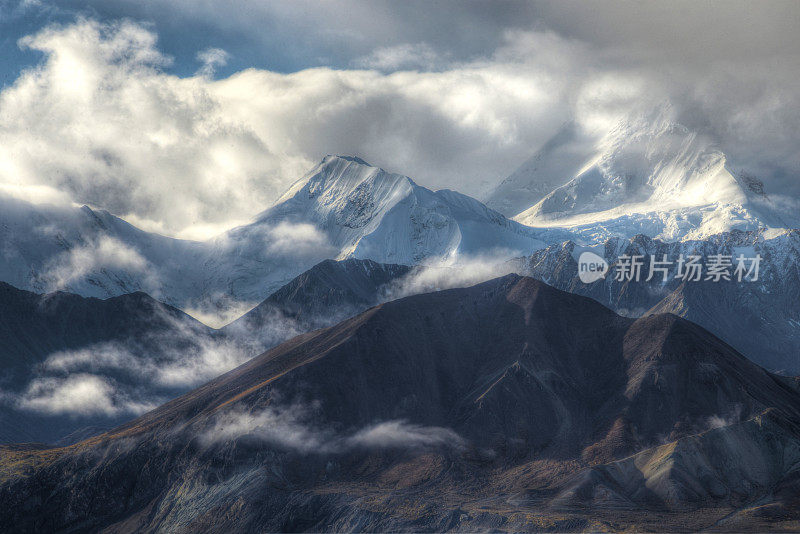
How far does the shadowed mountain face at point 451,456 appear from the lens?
146000 millimetres

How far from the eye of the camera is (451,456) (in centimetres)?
17338

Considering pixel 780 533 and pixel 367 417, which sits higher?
pixel 367 417

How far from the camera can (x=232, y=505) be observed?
157 meters

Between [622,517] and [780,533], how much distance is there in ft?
80.4

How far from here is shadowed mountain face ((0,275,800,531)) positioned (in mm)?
146000

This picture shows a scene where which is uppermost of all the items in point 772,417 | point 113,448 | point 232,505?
point 113,448

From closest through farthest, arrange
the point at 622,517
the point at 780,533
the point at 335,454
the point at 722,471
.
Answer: the point at 780,533
the point at 622,517
the point at 722,471
the point at 335,454

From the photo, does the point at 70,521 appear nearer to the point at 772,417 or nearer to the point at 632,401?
the point at 632,401

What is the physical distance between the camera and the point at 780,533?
125 metres

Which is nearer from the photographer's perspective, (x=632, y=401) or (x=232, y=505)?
(x=232, y=505)

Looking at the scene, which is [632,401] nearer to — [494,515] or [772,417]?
[772,417]

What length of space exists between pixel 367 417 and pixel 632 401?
61075 mm

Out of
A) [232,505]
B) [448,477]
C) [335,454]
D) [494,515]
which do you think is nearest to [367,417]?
[335,454]

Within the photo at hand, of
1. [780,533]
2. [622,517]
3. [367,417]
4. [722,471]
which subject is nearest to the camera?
[780,533]
